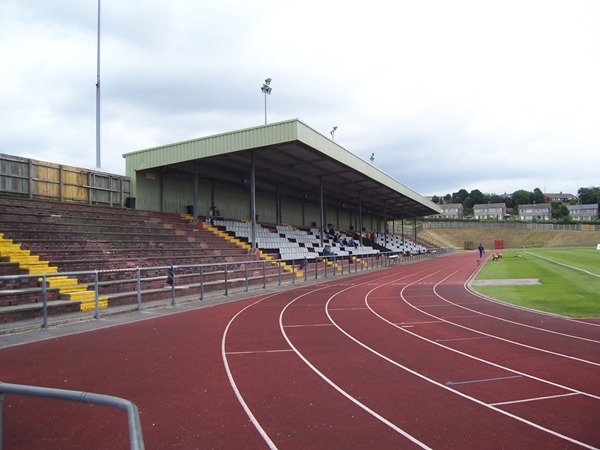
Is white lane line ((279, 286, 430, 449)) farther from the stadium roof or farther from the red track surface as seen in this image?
the stadium roof

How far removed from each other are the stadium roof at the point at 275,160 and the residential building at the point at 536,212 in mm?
128356

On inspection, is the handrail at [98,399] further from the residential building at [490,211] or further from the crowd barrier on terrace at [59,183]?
the residential building at [490,211]

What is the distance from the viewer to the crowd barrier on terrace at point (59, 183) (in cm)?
1614

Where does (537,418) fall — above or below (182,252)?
below

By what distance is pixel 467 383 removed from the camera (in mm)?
5164

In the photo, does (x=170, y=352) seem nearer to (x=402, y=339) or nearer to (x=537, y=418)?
(x=402, y=339)

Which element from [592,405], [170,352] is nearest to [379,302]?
[170,352]

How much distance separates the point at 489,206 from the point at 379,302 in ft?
508

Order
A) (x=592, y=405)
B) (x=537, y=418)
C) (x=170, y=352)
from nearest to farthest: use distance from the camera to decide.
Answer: (x=537, y=418) → (x=592, y=405) → (x=170, y=352)

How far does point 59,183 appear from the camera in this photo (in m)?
17.9

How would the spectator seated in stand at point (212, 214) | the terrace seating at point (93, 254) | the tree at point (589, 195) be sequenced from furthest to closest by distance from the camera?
1. the tree at point (589, 195)
2. the spectator seated in stand at point (212, 214)
3. the terrace seating at point (93, 254)

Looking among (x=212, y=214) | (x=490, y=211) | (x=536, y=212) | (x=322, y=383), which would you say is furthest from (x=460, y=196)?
(x=322, y=383)

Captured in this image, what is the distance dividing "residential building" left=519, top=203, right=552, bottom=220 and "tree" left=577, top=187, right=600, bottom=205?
69.6 feet

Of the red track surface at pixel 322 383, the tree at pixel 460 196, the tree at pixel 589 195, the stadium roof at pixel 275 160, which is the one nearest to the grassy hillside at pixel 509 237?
the stadium roof at pixel 275 160
